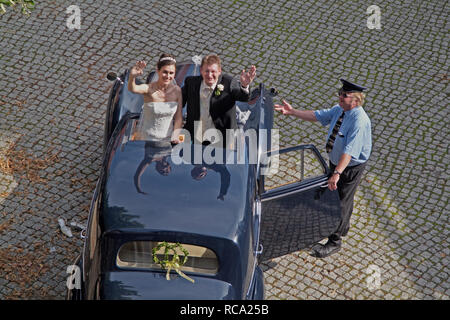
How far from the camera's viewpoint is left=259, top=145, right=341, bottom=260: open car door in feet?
23.8

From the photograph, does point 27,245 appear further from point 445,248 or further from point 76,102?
point 445,248

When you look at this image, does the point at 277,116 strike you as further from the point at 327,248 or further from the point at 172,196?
the point at 172,196

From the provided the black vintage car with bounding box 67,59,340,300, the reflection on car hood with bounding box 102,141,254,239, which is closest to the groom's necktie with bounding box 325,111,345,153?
the black vintage car with bounding box 67,59,340,300

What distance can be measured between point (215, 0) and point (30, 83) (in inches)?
134

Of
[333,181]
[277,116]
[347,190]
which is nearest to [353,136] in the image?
[333,181]

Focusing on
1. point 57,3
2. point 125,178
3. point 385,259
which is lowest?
point 385,259

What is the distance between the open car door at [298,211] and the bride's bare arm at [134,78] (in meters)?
1.56

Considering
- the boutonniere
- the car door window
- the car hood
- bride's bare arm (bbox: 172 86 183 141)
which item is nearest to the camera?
the car hood

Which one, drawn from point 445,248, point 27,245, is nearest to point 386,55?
point 445,248

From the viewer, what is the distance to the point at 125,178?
6609mm

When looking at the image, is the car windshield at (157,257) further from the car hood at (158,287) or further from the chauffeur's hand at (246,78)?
the chauffeur's hand at (246,78)

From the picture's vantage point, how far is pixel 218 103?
25.2 ft

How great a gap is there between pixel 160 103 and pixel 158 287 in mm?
2335

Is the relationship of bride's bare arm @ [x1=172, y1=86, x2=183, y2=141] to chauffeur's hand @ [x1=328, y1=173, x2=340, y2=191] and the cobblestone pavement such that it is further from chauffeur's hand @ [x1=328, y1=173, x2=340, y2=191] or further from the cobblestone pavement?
chauffeur's hand @ [x1=328, y1=173, x2=340, y2=191]
